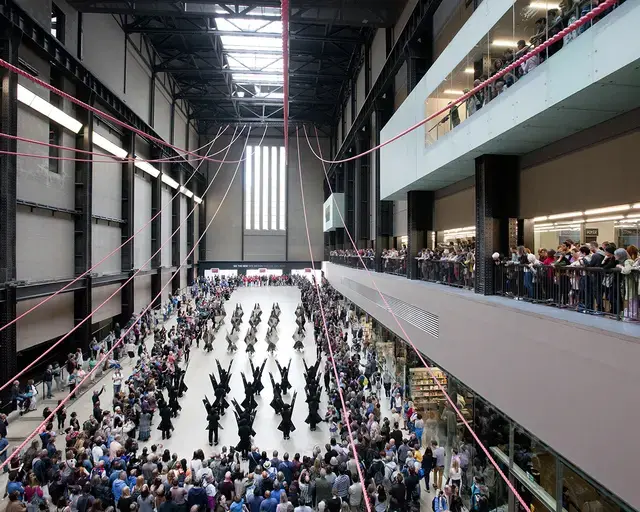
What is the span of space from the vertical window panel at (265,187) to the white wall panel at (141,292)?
2048 centimetres

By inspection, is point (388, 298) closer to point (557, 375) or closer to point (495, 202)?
point (495, 202)

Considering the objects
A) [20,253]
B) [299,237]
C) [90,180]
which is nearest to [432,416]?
[20,253]

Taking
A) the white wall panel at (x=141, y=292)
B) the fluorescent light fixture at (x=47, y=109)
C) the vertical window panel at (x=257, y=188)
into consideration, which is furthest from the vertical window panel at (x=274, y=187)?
the fluorescent light fixture at (x=47, y=109)

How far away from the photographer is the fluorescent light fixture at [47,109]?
13766 millimetres

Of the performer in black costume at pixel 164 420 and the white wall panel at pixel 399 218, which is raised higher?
the white wall panel at pixel 399 218

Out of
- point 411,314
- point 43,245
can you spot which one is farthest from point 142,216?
point 411,314

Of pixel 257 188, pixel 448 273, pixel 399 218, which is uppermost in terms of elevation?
pixel 257 188

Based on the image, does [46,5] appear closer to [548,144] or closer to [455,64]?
[455,64]

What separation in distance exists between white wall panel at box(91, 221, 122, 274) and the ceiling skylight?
12986 millimetres

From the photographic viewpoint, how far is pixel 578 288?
6309mm

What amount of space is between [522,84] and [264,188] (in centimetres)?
4190

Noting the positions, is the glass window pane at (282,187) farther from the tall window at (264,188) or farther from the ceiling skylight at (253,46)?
the ceiling skylight at (253,46)

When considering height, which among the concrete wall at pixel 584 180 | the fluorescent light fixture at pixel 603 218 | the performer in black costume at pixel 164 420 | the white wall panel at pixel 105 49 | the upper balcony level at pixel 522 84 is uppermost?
the white wall panel at pixel 105 49

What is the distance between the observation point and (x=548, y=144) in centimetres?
882
